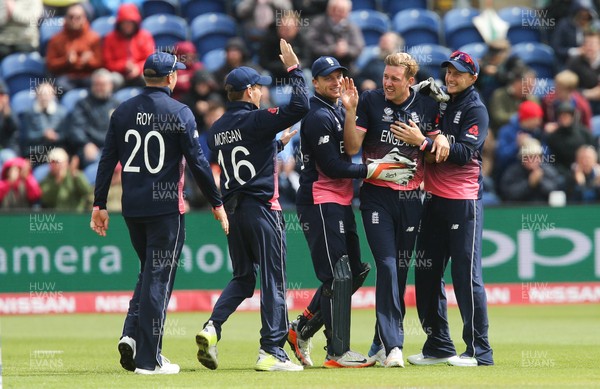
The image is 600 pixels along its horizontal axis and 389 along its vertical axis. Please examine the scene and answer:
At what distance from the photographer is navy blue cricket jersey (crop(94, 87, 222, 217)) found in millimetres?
10352

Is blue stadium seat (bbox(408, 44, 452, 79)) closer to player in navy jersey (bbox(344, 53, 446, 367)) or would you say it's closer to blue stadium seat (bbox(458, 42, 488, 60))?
blue stadium seat (bbox(458, 42, 488, 60))

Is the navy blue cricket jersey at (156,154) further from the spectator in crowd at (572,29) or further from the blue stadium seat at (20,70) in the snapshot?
the spectator in crowd at (572,29)

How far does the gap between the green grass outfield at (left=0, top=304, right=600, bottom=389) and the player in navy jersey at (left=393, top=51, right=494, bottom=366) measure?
0.46 meters

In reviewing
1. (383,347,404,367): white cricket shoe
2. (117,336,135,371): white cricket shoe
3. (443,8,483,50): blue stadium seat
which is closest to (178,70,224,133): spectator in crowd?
(443,8,483,50): blue stadium seat

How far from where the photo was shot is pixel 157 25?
22.6 meters

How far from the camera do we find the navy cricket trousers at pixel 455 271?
10867 millimetres

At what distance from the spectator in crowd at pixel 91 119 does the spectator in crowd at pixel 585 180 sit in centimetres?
790

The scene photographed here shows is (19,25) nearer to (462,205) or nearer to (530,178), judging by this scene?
(530,178)

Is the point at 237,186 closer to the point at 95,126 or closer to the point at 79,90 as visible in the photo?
the point at 95,126

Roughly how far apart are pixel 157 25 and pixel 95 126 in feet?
11.4

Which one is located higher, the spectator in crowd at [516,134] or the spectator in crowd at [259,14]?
the spectator in crowd at [259,14]

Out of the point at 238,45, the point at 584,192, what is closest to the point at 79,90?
the point at 238,45

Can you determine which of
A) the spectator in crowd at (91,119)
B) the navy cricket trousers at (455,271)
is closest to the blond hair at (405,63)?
the navy cricket trousers at (455,271)

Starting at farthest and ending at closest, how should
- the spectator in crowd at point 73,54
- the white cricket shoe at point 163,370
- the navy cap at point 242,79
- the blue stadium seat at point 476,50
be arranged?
the blue stadium seat at point 476,50 < the spectator in crowd at point 73,54 < the navy cap at point 242,79 < the white cricket shoe at point 163,370
